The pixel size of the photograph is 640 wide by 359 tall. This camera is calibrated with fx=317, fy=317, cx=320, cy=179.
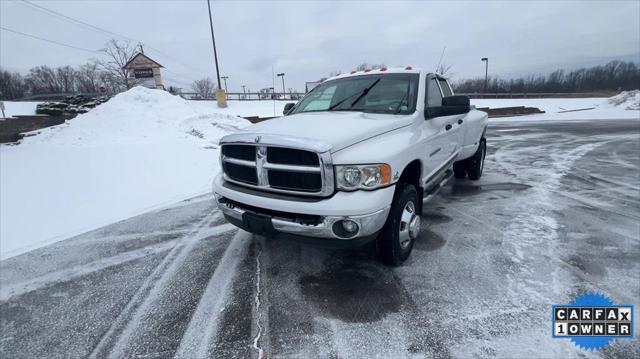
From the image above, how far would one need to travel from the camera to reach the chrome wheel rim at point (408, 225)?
3.08 meters

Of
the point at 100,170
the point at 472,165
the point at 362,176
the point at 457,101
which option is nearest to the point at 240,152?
the point at 362,176

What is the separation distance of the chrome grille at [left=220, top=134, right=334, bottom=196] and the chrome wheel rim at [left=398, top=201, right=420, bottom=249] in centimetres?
93

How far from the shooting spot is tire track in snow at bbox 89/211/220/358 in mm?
2326

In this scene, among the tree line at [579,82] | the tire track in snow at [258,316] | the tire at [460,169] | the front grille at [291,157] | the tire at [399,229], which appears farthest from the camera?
the tree line at [579,82]

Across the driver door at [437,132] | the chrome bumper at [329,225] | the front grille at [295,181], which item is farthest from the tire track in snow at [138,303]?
the driver door at [437,132]

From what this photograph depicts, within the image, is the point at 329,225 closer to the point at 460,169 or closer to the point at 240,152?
the point at 240,152

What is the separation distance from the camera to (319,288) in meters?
2.92

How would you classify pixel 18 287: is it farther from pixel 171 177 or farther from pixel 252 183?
pixel 171 177

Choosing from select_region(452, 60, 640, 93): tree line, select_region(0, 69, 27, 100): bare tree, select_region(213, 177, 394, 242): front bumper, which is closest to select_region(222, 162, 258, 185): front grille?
select_region(213, 177, 394, 242): front bumper

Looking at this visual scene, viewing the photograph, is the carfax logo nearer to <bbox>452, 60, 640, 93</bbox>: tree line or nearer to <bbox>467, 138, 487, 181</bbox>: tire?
<bbox>467, 138, 487, 181</bbox>: tire

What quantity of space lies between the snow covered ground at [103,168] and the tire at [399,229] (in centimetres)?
426

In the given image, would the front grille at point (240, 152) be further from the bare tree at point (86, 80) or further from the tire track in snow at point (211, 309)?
the bare tree at point (86, 80)

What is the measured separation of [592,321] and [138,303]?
3739 millimetres

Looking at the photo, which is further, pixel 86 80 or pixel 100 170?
pixel 86 80
